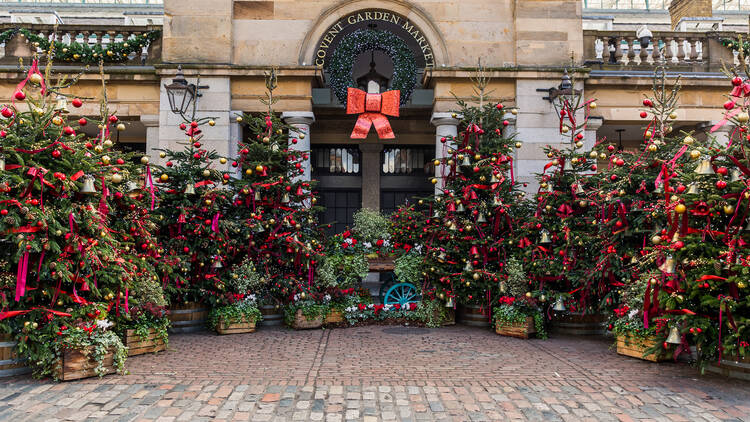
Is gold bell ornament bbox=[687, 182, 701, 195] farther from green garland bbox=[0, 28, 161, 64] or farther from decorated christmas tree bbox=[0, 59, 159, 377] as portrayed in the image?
green garland bbox=[0, 28, 161, 64]

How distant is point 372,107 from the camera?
13047 millimetres

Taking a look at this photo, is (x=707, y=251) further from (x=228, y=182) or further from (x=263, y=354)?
(x=228, y=182)

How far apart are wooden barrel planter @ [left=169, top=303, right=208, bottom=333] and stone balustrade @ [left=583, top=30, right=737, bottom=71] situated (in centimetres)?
1123

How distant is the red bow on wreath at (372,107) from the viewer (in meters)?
12.9

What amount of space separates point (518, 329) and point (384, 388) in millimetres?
3840

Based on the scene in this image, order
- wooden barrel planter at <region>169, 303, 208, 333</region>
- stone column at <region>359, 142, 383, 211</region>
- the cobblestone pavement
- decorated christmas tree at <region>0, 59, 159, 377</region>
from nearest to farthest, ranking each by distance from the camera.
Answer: the cobblestone pavement
decorated christmas tree at <region>0, 59, 159, 377</region>
wooden barrel planter at <region>169, 303, 208, 333</region>
stone column at <region>359, 142, 383, 211</region>

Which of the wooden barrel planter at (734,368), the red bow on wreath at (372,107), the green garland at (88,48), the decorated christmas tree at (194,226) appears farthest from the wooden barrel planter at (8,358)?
the green garland at (88,48)

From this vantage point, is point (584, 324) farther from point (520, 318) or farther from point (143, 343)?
point (143, 343)

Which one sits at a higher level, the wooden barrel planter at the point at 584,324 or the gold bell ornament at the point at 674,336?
the gold bell ornament at the point at 674,336

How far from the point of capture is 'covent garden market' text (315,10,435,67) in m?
13.2

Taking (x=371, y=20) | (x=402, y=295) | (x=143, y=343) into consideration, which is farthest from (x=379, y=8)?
(x=143, y=343)

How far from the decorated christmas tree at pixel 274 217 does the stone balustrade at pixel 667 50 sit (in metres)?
8.71

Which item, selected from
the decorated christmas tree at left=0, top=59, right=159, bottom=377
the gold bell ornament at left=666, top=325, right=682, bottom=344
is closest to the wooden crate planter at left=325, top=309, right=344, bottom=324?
the decorated christmas tree at left=0, top=59, right=159, bottom=377

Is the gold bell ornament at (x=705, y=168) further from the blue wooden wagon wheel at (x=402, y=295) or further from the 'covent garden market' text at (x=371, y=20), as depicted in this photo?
the 'covent garden market' text at (x=371, y=20)
